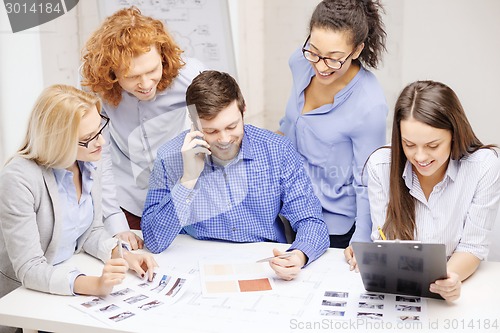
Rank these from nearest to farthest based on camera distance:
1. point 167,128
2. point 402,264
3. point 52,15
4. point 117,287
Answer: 1. point 402,264
2. point 117,287
3. point 167,128
4. point 52,15

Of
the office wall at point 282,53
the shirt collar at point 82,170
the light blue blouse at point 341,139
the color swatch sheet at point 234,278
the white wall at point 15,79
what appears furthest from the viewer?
the office wall at point 282,53

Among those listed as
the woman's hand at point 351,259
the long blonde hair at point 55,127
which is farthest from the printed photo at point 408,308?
the long blonde hair at point 55,127

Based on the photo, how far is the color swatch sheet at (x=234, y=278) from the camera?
5.63 ft

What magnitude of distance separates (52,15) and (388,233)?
201 centimetres

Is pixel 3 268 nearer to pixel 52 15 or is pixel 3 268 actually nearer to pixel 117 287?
pixel 117 287

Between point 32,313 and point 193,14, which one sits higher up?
point 193,14

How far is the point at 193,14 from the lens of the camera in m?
3.54

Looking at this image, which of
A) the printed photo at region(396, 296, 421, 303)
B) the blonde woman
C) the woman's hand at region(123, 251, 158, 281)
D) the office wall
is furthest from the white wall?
the printed photo at region(396, 296, 421, 303)

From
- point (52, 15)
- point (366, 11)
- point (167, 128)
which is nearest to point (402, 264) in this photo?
point (366, 11)

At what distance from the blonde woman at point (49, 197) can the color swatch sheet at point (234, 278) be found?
0.55 feet

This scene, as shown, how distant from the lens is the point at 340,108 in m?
2.13

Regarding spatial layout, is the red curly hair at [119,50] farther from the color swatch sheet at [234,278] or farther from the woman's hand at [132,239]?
the color swatch sheet at [234,278]

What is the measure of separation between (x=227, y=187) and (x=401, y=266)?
71 cm

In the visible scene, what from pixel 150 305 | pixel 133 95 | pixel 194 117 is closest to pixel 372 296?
pixel 150 305
